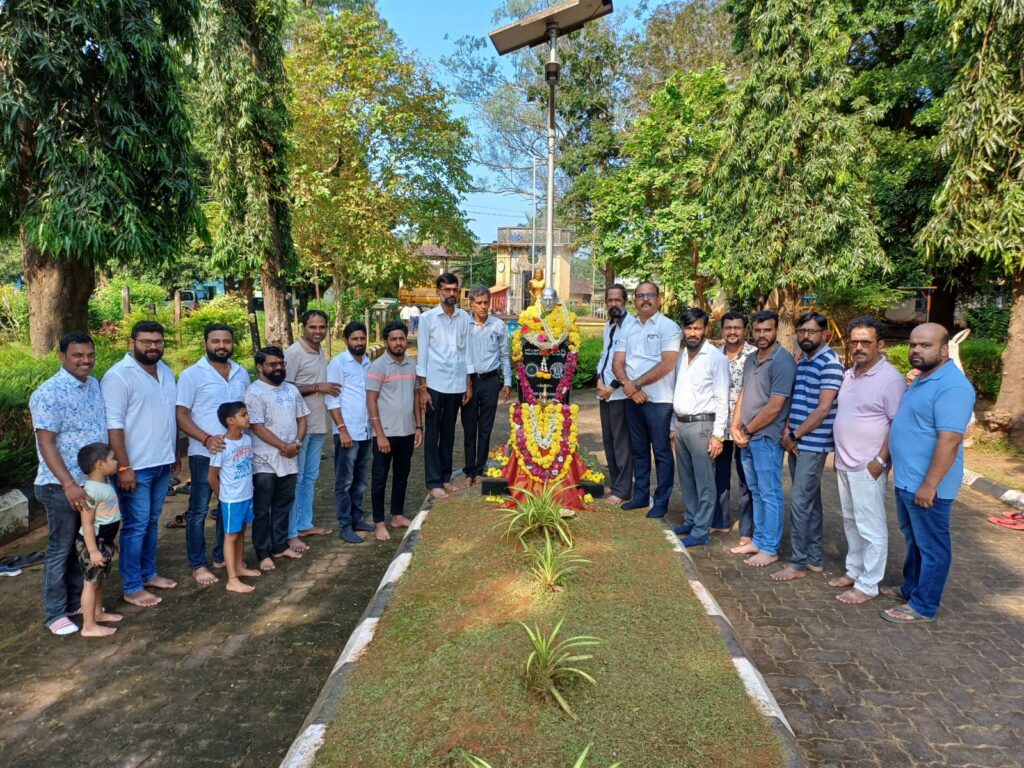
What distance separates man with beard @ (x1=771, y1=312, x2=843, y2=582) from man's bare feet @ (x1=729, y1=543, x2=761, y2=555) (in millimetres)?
384

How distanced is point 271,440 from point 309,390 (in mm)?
809

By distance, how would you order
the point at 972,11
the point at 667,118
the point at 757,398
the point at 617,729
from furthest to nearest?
the point at 667,118 < the point at 972,11 < the point at 757,398 < the point at 617,729

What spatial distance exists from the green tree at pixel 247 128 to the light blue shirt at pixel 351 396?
784 cm

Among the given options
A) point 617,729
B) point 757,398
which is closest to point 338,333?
point 757,398

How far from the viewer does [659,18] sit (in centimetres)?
2386

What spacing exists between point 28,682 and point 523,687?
2865 millimetres

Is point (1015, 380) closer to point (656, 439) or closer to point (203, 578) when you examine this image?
point (656, 439)

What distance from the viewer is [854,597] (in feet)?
14.9

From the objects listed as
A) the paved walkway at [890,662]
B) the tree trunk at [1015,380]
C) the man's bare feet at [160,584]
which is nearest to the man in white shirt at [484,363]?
the paved walkway at [890,662]

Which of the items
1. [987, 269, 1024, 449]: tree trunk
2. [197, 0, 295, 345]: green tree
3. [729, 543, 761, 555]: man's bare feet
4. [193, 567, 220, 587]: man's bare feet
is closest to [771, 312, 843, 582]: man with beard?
[729, 543, 761, 555]: man's bare feet

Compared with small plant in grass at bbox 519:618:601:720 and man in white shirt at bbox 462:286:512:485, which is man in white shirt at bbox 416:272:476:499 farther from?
small plant in grass at bbox 519:618:601:720

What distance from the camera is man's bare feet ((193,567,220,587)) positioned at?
4801 mm

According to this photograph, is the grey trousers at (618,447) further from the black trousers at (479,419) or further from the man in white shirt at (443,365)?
the man in white shirt at (443,365)

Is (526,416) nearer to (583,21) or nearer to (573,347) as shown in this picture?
(573,347)
